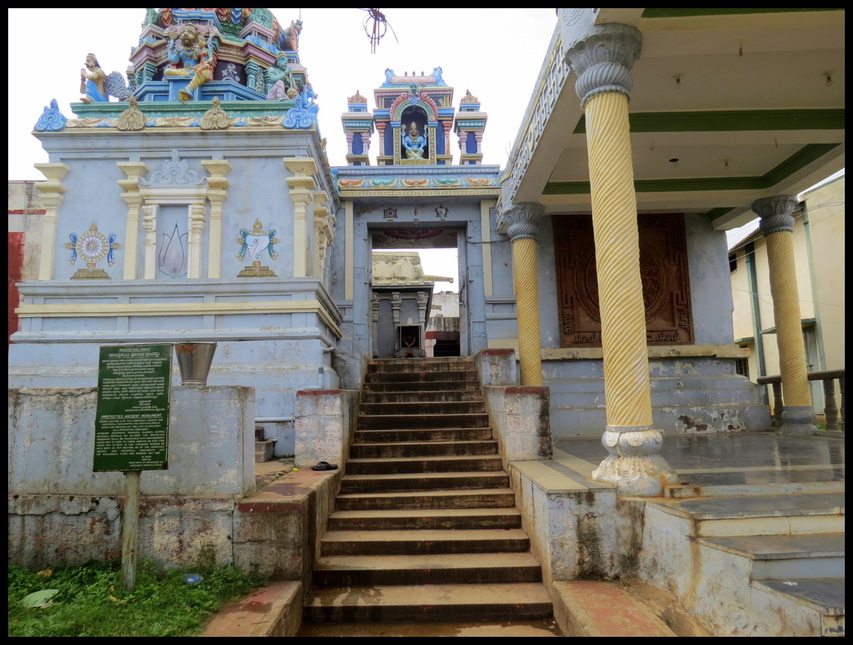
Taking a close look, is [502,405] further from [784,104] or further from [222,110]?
[222,110]

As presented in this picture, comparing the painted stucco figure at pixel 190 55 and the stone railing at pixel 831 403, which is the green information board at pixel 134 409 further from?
the stone railing at pixel 831 403

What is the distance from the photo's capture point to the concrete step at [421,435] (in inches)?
274

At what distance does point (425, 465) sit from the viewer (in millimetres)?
6320

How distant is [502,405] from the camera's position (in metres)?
6.25

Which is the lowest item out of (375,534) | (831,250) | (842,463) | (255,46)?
(375,534)

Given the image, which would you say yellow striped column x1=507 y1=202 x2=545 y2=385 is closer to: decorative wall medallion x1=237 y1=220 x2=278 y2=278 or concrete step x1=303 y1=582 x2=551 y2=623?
decorative wall medallion x1=237 y1=220 x2=278 y2=278

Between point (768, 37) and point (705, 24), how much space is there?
0.82 m

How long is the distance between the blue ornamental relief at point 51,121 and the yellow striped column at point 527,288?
7.45m

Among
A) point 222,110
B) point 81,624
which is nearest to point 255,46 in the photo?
point 222,110

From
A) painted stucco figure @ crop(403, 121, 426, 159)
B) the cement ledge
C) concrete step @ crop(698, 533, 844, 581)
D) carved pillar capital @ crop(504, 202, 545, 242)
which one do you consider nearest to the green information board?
the cement ledge

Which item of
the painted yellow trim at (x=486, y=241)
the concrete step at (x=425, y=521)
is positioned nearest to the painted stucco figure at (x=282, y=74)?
the painted yellow trim at (x=486, y=241)

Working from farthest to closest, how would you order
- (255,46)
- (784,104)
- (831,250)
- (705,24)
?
(831,250) → (255,46) → (784,104) → (705,24)

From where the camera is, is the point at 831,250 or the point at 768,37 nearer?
the point at 768,37

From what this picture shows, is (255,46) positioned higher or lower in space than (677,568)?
higher
